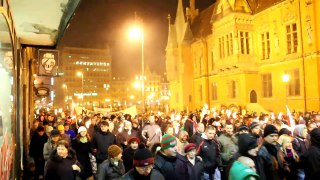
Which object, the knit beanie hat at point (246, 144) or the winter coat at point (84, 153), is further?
the winter coat at point (84, 153)

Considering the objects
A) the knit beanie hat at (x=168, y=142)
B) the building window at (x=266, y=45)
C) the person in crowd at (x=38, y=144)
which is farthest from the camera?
the building window at (x=266, y=45)

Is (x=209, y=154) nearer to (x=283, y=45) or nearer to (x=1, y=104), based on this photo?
(x=1, y=104)

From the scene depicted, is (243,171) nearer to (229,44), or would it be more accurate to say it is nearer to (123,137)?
(123,137)

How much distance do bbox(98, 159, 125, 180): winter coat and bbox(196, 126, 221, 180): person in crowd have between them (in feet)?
9.24

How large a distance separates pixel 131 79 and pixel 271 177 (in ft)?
482

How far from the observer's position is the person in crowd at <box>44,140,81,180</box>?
6.19 m

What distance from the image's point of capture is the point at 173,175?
5.61 meters

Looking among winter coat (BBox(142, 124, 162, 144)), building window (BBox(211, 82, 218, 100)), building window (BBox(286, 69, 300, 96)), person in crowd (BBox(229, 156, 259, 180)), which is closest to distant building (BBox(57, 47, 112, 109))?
building window (BBox(211, 82, 218, 100))

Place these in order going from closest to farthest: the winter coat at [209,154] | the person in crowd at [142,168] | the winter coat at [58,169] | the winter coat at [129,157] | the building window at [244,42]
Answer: the person in crowd at [142,168], the winter coat at [58,169], the winter coat at [129,157], the winter coat at [209,154], the building window at [244,42]

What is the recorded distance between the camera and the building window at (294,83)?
30.7 meters

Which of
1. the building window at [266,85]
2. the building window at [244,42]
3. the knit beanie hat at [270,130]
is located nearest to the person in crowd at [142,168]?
the knit beanie hat at [270,130]

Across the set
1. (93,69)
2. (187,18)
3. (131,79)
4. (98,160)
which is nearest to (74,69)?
(93,69)

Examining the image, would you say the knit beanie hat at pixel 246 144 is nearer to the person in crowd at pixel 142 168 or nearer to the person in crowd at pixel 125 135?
the person in crowd at pixel 142 168

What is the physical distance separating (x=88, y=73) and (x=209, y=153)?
138 metres
